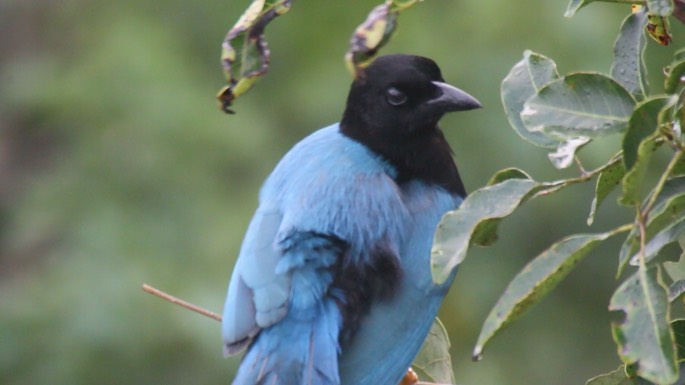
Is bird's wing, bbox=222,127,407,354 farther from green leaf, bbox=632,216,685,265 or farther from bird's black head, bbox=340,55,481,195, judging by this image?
green leaf, bbox=632,216,685,265

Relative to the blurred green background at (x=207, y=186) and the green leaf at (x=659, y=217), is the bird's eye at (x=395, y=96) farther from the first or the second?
the blurred green background at (x=207, y=186)

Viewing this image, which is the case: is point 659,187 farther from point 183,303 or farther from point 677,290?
point 183,303

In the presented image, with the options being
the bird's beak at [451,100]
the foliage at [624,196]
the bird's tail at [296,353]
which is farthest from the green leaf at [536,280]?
the bird's beak at [451,100]

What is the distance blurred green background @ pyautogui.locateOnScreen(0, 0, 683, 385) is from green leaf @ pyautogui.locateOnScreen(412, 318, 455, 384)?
5.99 ft

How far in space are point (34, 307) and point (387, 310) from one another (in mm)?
2762

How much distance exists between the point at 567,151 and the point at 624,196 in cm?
27

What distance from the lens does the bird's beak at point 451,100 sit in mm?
3439

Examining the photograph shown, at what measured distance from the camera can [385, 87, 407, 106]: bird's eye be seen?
3.52 meters

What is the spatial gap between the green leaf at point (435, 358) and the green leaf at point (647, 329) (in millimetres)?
1223

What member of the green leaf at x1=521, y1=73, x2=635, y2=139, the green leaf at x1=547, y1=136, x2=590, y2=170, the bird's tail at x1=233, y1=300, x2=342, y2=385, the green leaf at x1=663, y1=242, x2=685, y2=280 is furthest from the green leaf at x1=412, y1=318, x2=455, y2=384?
the green leaf at x1=521, y1=73, x2=635, y2=139

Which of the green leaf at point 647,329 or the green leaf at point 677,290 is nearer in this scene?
the green leaf at point 647,329

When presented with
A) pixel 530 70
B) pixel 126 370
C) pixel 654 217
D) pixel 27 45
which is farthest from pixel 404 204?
pixel 27 45

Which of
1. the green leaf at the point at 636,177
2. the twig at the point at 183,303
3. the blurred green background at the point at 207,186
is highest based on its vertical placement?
the green leaf at the point at 636,177

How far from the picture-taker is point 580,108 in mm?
2105
